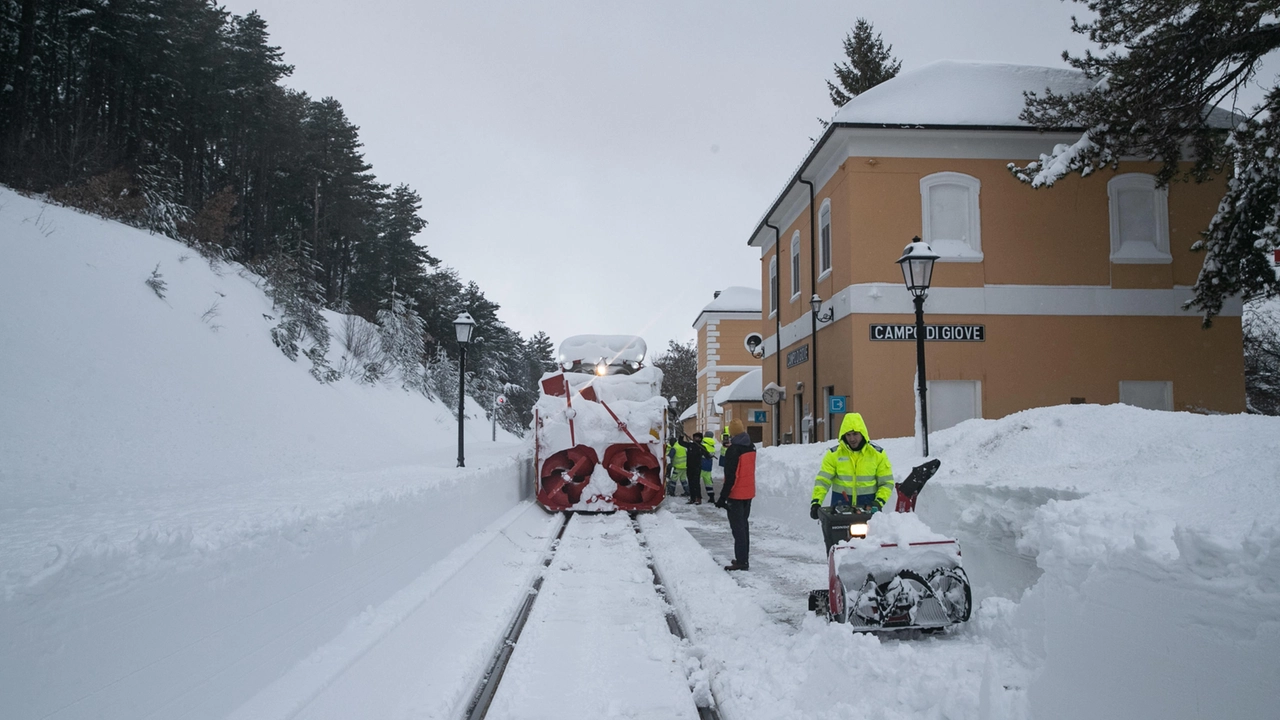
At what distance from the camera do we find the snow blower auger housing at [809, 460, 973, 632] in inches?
215

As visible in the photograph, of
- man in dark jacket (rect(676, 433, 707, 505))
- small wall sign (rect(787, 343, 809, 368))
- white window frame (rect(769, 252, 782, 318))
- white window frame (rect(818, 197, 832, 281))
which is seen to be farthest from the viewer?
white window frame (rect(769, 252, 782, 318))

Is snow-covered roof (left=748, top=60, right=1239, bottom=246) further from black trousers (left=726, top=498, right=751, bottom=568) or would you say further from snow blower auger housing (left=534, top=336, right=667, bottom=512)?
black trousers (left=726, top=498, right=751, bottom=568)

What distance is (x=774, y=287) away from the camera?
87.0ft

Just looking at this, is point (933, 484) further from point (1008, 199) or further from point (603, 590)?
point (1008, 199)

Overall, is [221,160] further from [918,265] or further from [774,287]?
[918,265]

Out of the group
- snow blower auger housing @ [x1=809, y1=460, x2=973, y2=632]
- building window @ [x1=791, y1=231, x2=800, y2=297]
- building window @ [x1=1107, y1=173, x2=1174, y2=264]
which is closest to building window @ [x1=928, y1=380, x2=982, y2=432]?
building window @ [x1=1107, y1=173, x2=1174, y2=264]

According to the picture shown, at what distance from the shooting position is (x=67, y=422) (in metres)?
11.0

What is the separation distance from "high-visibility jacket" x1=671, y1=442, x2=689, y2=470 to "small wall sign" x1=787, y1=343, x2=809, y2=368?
169 inches

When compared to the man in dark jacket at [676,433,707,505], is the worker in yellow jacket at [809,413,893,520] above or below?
above

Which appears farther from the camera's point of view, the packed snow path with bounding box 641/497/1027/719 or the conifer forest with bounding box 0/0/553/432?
the conifer forest with bounding box 0/0/553/432

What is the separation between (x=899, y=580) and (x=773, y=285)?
71.3 feet

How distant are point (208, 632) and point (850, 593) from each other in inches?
157

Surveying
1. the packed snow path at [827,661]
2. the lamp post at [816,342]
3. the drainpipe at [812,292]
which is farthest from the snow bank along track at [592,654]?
the drainpipe at [812,292]

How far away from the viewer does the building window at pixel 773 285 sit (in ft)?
85.7
